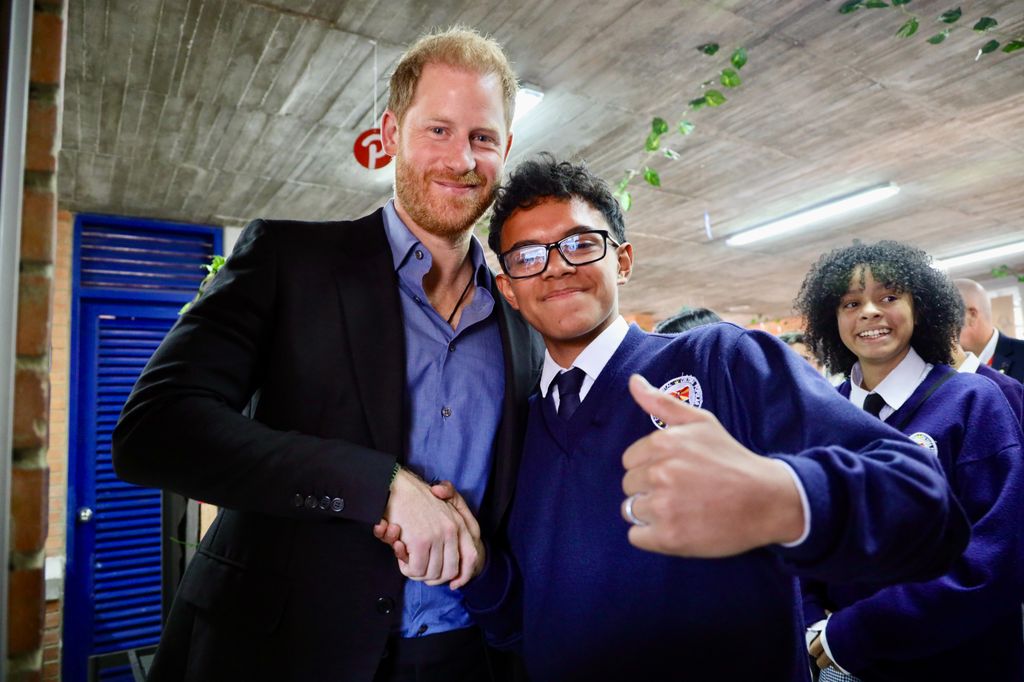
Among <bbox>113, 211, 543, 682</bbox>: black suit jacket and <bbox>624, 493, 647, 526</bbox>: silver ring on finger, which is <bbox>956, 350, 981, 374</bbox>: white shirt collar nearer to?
<bbox>113, 211, 543, 682</bbox>: black suit jacket

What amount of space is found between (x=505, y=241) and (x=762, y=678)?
99 centimetres

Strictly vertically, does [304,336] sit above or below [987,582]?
above

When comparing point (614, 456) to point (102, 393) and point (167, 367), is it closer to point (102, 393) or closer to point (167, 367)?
point (167, 367)

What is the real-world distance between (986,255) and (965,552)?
9960 millimetres

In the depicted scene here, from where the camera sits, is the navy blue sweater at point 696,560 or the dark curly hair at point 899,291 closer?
the navy blue sweater at point 696,560

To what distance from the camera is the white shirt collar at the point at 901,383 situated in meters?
1.97

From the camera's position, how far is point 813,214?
726cm

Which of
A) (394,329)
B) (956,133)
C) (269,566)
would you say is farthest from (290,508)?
(956,133)

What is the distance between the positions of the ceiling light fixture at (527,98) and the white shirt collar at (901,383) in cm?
291

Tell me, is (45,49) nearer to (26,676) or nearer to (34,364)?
(34,364)

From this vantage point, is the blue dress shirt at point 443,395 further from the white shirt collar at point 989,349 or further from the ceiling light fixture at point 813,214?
the ceiling light fixture at point 813,214

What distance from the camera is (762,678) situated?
107 cm

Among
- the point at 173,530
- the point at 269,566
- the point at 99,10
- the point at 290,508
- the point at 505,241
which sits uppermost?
the point at 99,10

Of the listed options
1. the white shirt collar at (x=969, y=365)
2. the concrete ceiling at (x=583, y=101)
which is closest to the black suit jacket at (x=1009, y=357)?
the concrete ceiling at (x=583, y=101)
